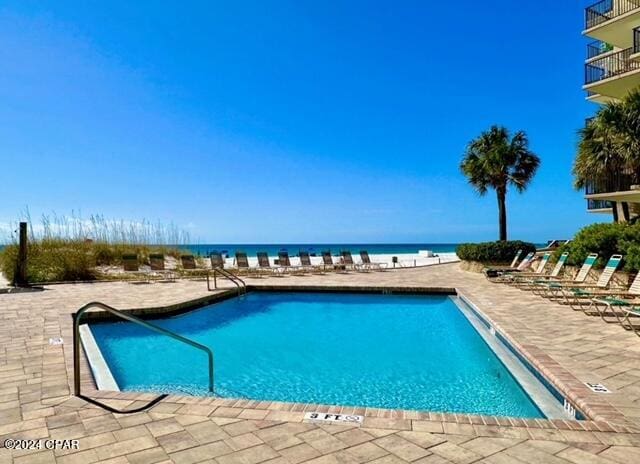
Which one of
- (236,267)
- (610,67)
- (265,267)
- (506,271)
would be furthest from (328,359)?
(610,67)

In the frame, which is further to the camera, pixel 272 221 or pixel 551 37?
pixel 272 221

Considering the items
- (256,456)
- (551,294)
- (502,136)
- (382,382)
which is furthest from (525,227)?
(256,456)

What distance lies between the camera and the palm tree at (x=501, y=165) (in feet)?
60.0

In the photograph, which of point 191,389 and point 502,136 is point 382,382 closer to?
point 191,389

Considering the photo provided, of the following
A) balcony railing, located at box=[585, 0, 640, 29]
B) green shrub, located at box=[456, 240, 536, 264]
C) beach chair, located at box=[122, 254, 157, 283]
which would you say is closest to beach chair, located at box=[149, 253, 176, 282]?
beach chair, located at box=[122, 254, 157, 283]

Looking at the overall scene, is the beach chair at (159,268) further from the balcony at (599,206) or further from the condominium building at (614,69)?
the balcony at (599,206)

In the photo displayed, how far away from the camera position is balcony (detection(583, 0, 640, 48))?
59.0 ft

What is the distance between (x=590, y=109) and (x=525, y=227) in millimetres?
13154

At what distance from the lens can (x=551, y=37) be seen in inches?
661

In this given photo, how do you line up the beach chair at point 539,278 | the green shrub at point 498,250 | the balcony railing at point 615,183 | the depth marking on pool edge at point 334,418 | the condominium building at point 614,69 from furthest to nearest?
1. the condominium building at point 614,69
2. the balcony railing at point 615,183
3. the green shrub at point 498,250
4. the beach chair at point 539,278
5. the depth marking on pool edge at point 334,418

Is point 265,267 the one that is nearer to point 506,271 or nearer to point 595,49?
point 506,271

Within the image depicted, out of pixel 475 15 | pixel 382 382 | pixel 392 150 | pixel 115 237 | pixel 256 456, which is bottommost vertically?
pixel 382 382

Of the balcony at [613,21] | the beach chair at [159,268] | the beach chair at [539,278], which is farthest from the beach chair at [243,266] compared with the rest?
the balcony at [613,21]

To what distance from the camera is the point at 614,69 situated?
18.7m
